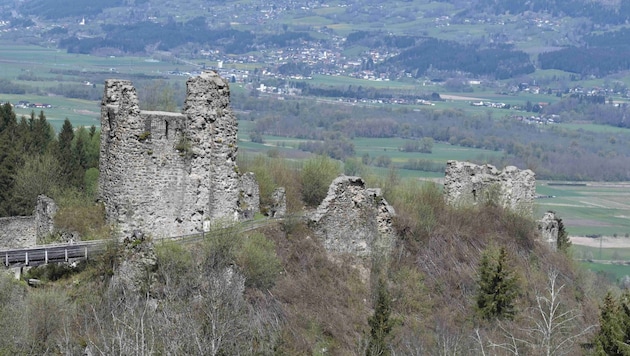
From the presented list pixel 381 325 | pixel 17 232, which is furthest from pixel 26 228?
pixel 381 325

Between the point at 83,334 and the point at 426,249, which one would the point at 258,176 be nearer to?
the point at 426,249

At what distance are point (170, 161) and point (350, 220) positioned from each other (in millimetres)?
6104

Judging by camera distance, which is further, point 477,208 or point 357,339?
point 477,208

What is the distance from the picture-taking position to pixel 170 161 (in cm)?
3816

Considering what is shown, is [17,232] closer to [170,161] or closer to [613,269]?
[170,161]

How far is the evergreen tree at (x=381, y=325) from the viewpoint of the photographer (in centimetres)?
3331

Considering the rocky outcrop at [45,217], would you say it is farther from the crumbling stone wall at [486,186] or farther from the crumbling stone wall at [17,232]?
the crumbling stone wall at [486,186]

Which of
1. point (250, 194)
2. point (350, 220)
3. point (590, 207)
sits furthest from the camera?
point (590, 207)

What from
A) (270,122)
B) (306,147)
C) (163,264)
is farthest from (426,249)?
(270,122)

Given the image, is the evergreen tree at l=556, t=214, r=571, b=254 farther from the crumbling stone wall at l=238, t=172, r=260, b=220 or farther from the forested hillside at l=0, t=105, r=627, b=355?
the crumbling stone wall at l=238, t=172, r=260, b=220

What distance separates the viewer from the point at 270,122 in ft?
629

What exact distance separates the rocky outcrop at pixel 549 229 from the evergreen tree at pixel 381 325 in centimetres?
1280

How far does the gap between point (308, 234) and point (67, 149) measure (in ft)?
63.8

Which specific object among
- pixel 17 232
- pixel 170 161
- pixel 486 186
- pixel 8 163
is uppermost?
pixel 170 161
